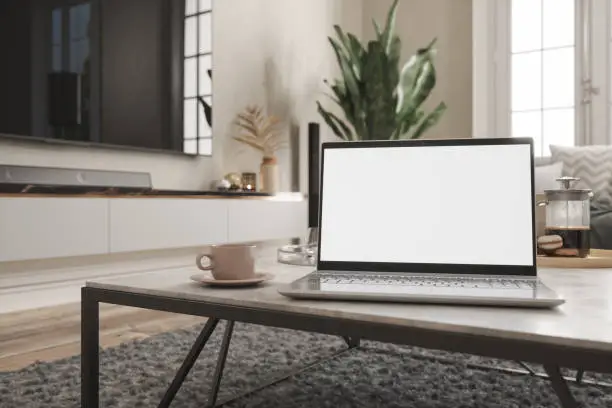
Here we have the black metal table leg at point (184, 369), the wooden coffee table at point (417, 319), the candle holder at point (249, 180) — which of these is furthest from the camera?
the candle holder at point (249, 180)

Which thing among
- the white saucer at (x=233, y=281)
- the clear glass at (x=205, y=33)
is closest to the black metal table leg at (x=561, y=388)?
the white saucer at (x=233, y=281)

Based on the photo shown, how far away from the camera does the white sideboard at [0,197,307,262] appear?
223cm

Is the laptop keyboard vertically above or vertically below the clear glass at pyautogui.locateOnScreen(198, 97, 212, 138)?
below

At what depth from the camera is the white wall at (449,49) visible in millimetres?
4418

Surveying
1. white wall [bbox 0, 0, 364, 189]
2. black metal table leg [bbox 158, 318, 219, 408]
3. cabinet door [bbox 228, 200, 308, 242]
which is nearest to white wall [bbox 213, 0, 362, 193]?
white wall [bbox 0, 0, 364, 189]

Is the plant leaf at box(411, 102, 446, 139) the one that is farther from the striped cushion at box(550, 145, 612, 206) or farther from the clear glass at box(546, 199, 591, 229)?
the clear glass at box(546, 199, 591, 229)

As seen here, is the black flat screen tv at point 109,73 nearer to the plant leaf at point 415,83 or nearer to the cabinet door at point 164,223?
the cabinet door at point 164,223

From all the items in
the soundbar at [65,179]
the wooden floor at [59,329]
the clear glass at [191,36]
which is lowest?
the wooden floor at [59,329]

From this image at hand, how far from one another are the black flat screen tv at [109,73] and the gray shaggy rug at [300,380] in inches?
52.6

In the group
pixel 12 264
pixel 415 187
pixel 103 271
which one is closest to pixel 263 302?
pixel 415 187

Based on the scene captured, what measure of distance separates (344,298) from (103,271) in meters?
2.39

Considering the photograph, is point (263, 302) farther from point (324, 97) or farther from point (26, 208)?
point (324, 97)

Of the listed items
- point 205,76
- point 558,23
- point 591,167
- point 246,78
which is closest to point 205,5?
point 205,76

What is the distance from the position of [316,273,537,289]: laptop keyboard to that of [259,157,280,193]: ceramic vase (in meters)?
2.81
